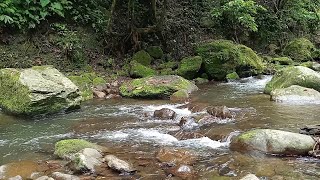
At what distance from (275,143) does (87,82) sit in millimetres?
7366

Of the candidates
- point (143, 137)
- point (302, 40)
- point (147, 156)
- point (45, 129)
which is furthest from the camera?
point (302, 40)

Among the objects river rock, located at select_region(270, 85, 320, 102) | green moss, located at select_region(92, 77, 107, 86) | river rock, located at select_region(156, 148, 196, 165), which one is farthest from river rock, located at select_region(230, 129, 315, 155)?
green moss, located at select_region(92, 77, 107, 86)

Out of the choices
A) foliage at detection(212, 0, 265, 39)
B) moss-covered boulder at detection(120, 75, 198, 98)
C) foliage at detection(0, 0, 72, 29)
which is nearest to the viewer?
moss-covered boulder at detection(120, 75, 198, 98)

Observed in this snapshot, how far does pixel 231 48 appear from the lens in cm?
1413

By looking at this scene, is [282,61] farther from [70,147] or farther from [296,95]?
[70,147]

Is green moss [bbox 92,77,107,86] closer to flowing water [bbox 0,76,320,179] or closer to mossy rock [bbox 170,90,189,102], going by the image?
flowing water [bbox 0,76,320,179]

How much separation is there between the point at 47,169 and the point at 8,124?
3234mm

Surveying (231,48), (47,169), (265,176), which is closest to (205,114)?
(265,176)

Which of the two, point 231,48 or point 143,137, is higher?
point 231,48

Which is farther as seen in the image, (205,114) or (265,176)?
(205,114)

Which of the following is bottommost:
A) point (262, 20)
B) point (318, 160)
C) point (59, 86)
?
point (318, 160)

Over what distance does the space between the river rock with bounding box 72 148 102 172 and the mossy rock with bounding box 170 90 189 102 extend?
468cm

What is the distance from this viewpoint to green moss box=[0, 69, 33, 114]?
29.5 ft

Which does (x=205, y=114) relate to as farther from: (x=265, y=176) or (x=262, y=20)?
(x=262, y=20)
